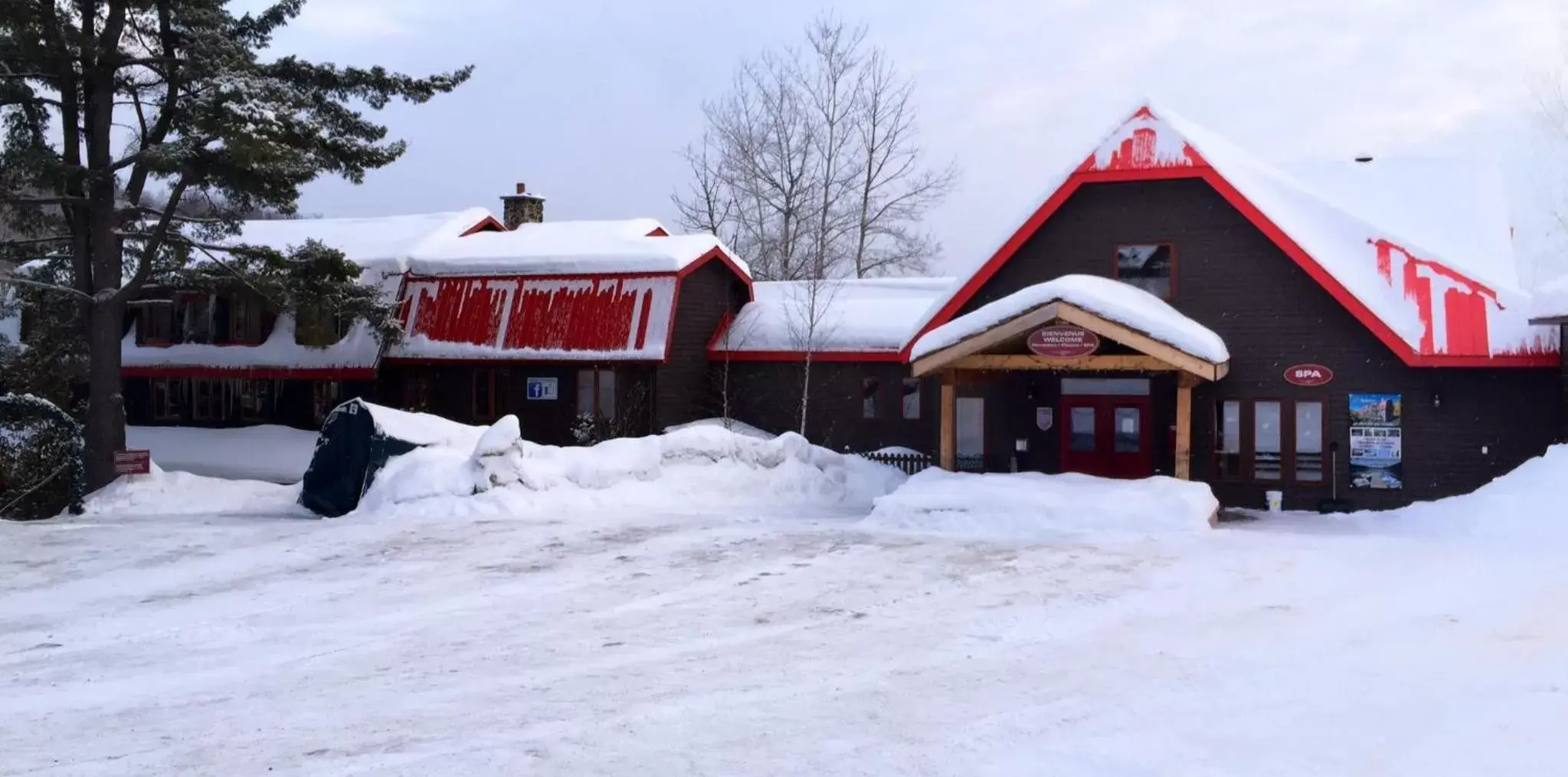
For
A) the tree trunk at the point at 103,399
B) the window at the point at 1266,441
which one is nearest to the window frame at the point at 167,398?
the tree trunk at the point at 103,399

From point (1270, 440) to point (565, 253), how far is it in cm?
1613

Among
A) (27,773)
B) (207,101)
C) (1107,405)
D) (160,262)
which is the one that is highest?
(207,101)

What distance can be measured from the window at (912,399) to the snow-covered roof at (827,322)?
82cm

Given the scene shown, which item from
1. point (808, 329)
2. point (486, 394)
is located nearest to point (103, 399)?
point (486, 394)

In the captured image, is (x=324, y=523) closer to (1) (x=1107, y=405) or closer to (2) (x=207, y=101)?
(2) (x=207, y=101)

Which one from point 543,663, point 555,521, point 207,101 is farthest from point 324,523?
point 543,663

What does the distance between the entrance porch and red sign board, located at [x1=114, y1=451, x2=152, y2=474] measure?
42.9ft

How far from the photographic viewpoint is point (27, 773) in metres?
7.49

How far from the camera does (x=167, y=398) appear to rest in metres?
33.2

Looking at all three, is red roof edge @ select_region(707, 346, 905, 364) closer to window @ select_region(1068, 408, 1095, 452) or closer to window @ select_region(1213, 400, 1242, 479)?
window @ select_region(1068, 408, 1095, 452)

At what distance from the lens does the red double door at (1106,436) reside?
2253cm

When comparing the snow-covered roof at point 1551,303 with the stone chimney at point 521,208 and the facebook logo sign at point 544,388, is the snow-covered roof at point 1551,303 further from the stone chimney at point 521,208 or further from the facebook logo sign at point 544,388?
the stone chimney at point 521,208

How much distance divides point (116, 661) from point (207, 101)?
1259cm

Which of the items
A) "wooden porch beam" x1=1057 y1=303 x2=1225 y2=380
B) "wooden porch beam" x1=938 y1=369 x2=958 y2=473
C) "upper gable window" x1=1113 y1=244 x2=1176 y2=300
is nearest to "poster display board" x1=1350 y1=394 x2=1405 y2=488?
"wooden porch beam" x1=1057 y1=303 x2=1225 y2=380
